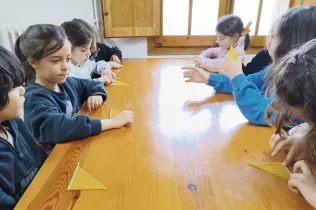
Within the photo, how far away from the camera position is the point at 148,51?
2.59 m

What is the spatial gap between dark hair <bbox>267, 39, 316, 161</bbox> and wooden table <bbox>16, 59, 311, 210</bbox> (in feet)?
0.54

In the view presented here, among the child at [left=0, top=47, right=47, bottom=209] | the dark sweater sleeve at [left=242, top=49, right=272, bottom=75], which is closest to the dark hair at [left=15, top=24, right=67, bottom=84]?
the child at [left=0, top=47, right=47, bottom=209]

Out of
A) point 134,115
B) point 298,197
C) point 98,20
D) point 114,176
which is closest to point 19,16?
point 98,20

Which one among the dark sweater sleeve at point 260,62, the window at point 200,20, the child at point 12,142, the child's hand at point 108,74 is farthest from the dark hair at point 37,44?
the window at point 200,20

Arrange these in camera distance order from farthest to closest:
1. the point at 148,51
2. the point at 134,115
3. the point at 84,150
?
1. the point at 148,51
2. the point at 134,115
3. the point at 84,150

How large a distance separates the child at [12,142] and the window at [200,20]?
197 cm

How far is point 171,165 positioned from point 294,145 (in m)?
0.34

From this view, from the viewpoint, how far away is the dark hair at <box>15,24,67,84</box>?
948mm

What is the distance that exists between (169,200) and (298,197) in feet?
0.92

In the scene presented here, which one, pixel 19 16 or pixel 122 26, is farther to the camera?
pixel 122 26

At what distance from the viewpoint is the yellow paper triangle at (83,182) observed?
55 centimetres

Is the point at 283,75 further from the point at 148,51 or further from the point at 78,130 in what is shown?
the point at 148,51

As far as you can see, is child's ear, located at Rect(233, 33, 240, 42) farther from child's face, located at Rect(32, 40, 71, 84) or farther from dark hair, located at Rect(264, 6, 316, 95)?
child's face, located at Rect(32, 40, 71, 84)

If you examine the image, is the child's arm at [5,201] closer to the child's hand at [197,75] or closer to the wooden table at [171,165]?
the wooden table at [171,165]
